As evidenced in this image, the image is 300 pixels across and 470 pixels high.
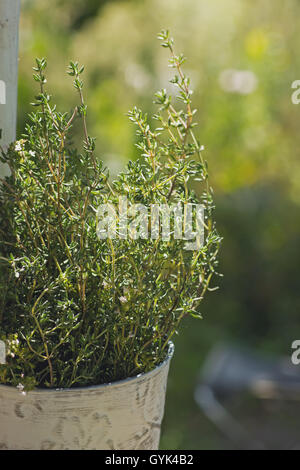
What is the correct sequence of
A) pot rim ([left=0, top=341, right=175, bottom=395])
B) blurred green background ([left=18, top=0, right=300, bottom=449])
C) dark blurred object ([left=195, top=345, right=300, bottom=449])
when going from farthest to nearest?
blurred green background ([left=18, top=0, right=300, bottom=449]) → dark blurred object ([left=195, top=345, right=300, bottom=449]) → pot rim ([left=0, top=341, right=175, bottom=395])

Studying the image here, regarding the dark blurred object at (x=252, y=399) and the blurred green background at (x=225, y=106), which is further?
the blurred green background at (x=225, y=106)

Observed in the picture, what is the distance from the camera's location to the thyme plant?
0.54 meters

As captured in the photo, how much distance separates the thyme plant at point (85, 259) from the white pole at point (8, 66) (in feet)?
0.19

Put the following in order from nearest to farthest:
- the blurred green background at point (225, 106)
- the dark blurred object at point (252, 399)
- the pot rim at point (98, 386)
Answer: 1. the pot rim at point (98, 386)
2. the dark blurred object at point (252, 399)
3. the blurred green background at point (225, 106)

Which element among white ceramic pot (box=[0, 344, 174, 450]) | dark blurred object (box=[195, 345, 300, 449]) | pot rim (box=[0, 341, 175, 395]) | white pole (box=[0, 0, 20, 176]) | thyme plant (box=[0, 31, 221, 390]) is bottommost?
dark blurred object (box=[195, 345, 300, 449])

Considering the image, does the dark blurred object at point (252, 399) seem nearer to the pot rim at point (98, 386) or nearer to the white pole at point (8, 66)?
the pot rim at point (98, 386)

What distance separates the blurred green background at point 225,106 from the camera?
302 cm

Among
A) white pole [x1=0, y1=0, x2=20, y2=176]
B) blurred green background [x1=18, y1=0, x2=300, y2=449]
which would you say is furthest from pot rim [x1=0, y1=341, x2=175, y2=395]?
blurred green background [x1=18, y1=0, x2=300, y2=449]

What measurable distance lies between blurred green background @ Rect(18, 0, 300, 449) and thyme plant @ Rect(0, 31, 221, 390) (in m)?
2.06

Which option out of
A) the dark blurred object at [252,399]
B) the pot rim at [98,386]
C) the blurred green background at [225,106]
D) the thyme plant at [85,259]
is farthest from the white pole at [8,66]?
the blurred green background at [225,106]

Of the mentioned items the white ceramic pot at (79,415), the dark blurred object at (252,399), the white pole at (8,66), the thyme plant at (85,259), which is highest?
the white pole at (8,66)

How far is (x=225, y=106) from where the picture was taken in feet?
11.5

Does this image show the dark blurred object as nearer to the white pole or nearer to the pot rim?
the pot rim
